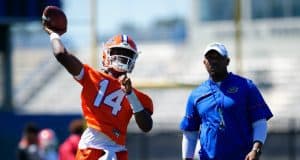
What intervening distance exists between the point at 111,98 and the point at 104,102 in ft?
0.21

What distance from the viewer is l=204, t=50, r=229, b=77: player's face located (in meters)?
7.84

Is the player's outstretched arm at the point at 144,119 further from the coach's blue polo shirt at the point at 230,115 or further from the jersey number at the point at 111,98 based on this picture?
the coach's blue polo shirt at the point at 230,115

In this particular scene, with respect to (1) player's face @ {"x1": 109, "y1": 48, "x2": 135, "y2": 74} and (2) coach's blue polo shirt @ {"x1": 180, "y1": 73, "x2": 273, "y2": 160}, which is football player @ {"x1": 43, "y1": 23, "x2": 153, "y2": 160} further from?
(2) coach's blue polo shirt @ {"x1": 180, "y1": 73, "x2": 273, "y2": 160}

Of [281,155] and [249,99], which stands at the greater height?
[249,99]

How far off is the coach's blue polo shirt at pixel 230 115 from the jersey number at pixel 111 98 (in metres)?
0.75

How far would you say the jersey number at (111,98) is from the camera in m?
7.55

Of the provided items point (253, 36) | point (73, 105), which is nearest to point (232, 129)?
point (73, 105)

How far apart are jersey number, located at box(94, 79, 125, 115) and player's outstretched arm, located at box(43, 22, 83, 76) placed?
0.84 feet

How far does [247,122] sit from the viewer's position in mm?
7930

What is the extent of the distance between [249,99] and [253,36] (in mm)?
32297

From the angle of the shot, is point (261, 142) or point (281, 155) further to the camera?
point (281, 155)

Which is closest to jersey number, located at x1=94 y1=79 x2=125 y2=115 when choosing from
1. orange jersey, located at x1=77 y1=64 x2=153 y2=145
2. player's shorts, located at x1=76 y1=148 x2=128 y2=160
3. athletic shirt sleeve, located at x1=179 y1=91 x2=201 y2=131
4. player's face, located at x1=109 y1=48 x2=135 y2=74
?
orange jersey, located at x1=77 y1=64 x2=153 y2=145

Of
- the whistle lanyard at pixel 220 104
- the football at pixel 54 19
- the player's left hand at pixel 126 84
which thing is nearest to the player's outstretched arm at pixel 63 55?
the football at pixel 54 19

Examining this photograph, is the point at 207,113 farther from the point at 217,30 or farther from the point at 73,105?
the point at 217,30
